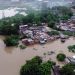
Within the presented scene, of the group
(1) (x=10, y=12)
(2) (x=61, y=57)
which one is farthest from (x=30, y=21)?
(2) (x=61, y=57)

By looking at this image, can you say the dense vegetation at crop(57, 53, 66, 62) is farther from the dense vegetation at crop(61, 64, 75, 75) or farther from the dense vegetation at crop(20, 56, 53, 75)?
the dense vegetation at crop(20, 56, 53, 75)

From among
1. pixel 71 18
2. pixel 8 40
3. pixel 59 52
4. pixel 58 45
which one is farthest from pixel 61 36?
pixel 71 18

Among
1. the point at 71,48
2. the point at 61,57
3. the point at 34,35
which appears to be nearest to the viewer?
the point at 61,57

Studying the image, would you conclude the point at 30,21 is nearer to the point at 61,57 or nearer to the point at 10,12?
the point at 10,12

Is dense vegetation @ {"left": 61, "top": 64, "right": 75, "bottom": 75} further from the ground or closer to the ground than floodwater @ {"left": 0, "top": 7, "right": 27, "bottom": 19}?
further from the ground

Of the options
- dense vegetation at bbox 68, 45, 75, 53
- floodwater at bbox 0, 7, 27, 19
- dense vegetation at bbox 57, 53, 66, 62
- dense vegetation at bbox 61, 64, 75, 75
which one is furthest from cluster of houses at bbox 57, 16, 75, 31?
dense vegetation at bbox 61, 64, 75, 75

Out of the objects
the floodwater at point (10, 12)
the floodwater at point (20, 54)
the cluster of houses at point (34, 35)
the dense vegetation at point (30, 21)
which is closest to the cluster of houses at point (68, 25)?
the dense vegetation at point (30, 21)
